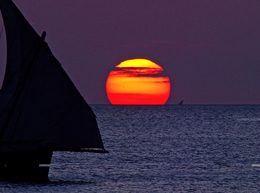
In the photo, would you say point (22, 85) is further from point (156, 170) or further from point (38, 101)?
point (156, 170)

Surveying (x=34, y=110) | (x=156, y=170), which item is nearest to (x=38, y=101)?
(x=34, y=110)

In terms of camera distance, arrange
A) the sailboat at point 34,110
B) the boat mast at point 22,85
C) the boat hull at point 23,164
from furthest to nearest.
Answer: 1. the boat hull at point 23,164
2. the sailboat at point 34,110
3. the boat mast at point 22,85

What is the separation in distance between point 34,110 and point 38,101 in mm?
763

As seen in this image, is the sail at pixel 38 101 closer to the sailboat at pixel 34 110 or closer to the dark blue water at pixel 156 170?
the sailboat at pixel 34 110

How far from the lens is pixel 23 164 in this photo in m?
58.7

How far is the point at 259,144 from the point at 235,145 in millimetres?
5288

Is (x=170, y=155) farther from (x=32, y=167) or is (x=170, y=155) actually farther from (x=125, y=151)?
(x=32, y=167)

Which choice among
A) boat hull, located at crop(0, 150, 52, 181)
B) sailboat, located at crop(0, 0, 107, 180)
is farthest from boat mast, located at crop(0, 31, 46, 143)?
boat hull, located at crop(0, 150, 52, 181)

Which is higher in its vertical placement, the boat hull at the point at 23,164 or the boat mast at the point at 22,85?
the boat mast at the point at 22,85

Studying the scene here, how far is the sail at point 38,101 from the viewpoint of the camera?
191 ft

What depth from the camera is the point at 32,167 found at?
5903cm

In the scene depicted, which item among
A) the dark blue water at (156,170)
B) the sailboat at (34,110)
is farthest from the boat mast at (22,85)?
the dark blue water at (156,170)

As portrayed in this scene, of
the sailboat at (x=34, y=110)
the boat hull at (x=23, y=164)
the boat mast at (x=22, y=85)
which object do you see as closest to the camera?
the boat mast at (x=22, y=85)

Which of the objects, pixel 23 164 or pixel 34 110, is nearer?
pixel 23 164
